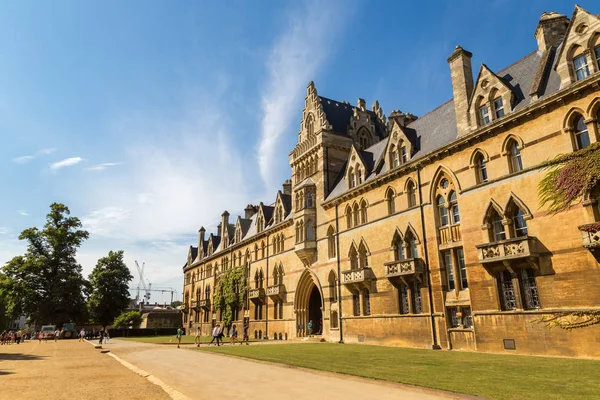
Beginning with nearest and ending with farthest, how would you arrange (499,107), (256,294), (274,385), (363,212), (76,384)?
(274,385), (76,384), (499,107), (363,212), (256,294)

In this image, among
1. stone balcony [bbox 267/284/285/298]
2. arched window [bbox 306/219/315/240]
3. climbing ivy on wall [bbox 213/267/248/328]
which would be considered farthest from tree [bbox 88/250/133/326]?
arched window [bbox 306/219/315/240]

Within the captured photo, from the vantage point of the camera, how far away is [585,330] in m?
16.8

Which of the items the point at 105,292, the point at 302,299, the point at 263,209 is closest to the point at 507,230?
the point at 302,299

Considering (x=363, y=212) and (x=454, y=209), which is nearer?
(x=454, y=209)

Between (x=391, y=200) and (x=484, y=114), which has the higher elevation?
(x=484, y=114)

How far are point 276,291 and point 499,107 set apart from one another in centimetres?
2863

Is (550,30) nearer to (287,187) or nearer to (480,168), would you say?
(480,168)

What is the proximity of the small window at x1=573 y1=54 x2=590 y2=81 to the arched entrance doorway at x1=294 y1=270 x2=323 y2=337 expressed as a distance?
26.4 m

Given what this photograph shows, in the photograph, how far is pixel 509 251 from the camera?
758 inches

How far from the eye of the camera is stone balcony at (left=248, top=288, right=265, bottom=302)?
151ft

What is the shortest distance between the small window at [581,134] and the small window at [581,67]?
2.04 metres

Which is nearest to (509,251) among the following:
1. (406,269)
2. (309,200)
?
(406,269)

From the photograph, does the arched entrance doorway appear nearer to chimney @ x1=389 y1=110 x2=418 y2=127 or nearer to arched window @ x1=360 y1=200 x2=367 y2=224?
arched window @ x1=360 y1=200 x2=367 y2=224

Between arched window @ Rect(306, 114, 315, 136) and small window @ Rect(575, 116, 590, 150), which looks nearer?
small window @ Rect(575, 116, 590, 150)
